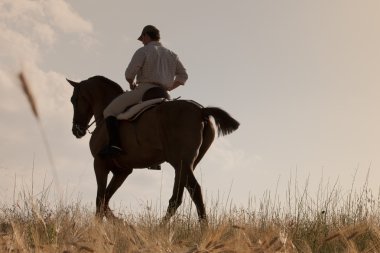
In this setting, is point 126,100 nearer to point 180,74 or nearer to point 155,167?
point 180,74

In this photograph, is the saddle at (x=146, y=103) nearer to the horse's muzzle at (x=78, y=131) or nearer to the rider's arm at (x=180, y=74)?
the rider's arm at (x=180, y=74)

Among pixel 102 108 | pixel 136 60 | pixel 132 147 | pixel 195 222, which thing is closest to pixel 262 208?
pixel 195 222

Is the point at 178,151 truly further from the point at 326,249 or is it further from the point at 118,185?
the point at 326,249

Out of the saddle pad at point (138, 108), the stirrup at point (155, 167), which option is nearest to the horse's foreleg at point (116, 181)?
the stirrup at point (155, 167)

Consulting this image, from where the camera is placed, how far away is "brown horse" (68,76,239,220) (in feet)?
23.6

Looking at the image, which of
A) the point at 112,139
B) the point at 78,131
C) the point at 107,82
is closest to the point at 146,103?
the point at 112,139

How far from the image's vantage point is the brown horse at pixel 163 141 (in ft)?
23.6

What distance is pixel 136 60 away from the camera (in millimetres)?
7969

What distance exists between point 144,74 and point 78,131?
2054 millimetres

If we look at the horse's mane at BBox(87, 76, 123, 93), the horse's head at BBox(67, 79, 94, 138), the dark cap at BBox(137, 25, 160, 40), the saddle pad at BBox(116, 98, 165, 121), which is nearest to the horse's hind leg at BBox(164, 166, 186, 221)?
the saddle pad at BBox(116, 98, 165, 121)

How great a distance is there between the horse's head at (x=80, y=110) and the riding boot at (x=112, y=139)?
1322 millimetres

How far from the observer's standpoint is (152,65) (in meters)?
7.97

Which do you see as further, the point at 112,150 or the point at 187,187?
the point at 112,150

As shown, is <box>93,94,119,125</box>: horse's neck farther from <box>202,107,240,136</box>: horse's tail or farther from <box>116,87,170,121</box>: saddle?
<box>202,107,240,136</box>: horse's tail
